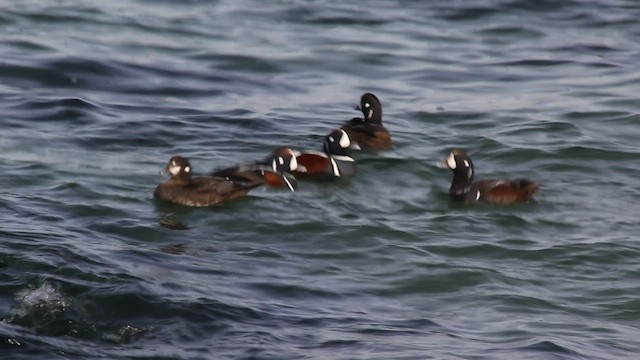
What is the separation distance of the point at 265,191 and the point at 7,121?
337cm

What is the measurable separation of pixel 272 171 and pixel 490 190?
6.22 feet

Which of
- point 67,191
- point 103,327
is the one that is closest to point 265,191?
point 67,191

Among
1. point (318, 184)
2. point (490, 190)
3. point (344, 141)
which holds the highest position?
point (344, 141)

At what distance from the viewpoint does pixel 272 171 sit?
13.4 meters

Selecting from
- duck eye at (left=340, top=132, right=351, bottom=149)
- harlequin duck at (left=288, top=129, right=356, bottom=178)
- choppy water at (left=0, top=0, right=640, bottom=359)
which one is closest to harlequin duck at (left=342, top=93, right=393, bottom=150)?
duck eye at (left=340, top=132, right=351, bottom=149)

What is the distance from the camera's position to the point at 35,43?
1948 centimetres

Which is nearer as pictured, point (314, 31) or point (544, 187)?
point (544, 187)

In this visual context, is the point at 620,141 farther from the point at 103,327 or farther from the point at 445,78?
the point at 103,327

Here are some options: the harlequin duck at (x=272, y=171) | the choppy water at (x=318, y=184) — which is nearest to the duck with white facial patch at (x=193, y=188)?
the choppy water at (x=318, y=184)

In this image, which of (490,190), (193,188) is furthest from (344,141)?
(193,188)

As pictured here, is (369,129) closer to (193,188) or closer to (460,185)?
(460,185)

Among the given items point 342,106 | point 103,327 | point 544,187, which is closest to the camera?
point 103,327

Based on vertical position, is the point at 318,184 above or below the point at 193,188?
below

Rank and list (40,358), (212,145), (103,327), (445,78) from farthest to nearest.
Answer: (445,78) → (212,145) → (103,327) → (40,358)
